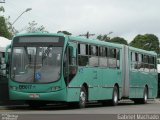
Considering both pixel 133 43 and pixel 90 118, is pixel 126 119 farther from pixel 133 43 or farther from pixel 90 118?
pixel 133 43

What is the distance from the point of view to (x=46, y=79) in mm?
26609

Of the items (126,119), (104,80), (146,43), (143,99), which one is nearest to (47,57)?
(104,80)

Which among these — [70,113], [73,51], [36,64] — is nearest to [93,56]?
[73,51]

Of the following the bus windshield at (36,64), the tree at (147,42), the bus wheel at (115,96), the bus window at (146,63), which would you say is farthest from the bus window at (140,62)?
the tree at (147,42)

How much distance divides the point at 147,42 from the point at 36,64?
5168 inches

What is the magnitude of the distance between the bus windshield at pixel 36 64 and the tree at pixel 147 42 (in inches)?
4894

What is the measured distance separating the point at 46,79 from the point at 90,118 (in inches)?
280

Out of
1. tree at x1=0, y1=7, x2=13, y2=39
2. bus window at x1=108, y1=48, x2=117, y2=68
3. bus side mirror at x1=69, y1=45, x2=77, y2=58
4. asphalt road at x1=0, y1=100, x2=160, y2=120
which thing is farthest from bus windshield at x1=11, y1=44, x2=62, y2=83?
tree at x1=0, y1=7, x2=13, y2=39

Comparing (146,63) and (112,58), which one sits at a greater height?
(112,58)

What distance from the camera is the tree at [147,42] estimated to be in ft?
506

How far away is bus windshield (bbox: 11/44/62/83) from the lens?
26625 mm

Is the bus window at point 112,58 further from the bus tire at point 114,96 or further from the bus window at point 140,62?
the bus window at point 140,62

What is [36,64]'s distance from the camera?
2684 cm

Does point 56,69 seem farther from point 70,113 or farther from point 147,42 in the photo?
point 147,42
